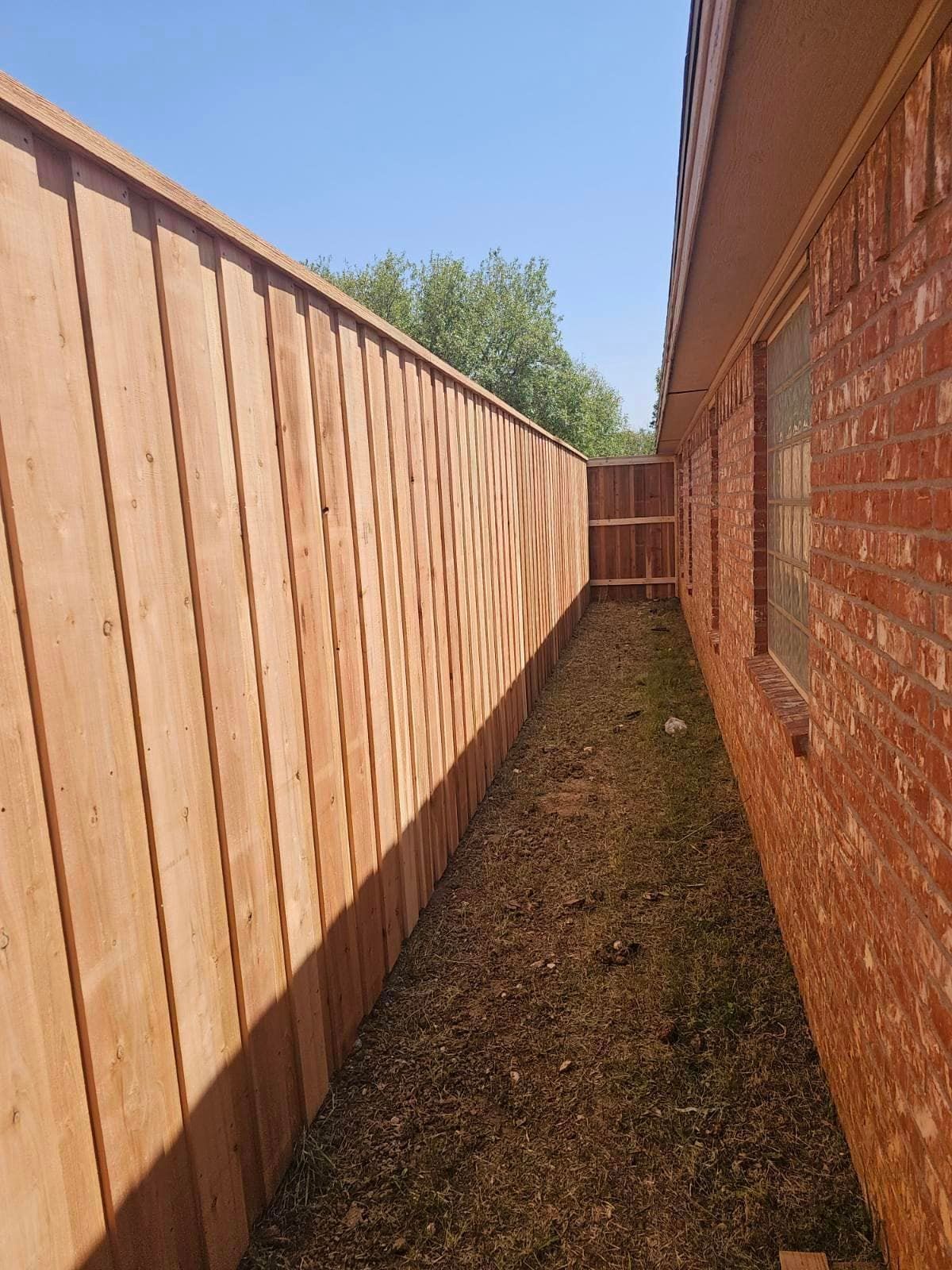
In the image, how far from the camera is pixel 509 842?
4.61m

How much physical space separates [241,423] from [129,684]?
83cm

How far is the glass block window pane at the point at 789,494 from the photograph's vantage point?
126 inches

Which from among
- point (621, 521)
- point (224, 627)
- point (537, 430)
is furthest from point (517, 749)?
point (621, 521)

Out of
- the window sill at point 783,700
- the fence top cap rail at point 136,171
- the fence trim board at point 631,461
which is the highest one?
the fence trim board at point 631,461

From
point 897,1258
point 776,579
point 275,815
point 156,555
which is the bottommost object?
point 897,1258

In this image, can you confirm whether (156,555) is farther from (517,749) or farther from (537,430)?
(537,430)

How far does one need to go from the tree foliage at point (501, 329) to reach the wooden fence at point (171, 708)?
3490 centimetres

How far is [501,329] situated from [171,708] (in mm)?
38681

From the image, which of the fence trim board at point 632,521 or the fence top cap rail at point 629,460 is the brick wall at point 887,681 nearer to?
the fence trim board at point 632,521

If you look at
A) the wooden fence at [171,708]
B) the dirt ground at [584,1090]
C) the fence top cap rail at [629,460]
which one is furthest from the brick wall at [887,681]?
the fence top cap rail at [629,460]

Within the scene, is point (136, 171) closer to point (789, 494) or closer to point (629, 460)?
point (789, 494)

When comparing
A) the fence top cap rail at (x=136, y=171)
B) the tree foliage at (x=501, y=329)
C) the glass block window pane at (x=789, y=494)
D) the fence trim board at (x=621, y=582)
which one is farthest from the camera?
the tree foliage at (x=501, y=329)

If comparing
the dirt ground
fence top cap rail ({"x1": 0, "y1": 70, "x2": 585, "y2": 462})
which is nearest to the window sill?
the dirt ground

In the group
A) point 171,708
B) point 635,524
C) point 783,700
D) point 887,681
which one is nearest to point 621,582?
point 635,524
